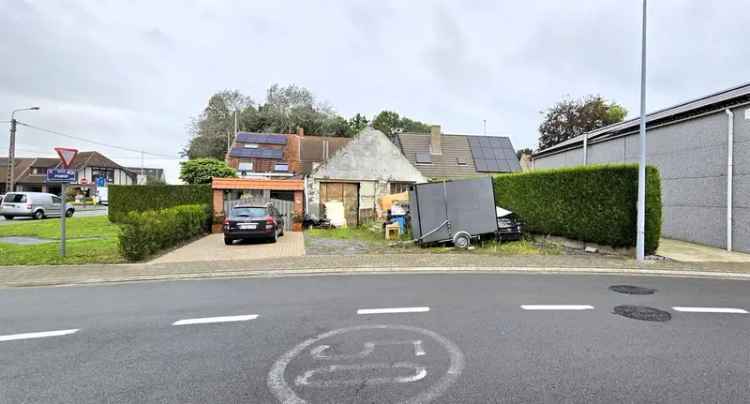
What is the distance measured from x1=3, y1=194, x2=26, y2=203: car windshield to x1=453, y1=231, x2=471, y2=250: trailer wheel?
2845 centimetres

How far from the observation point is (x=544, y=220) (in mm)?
13539

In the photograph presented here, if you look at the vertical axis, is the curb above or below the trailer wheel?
below

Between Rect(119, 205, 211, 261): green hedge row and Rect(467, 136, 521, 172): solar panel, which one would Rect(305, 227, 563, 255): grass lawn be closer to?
Rect(119, 205, 211, 261): green hedge row

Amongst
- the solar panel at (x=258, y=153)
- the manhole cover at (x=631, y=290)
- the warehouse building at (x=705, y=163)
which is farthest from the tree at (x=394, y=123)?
the manhole cover at (x=631, y=290)

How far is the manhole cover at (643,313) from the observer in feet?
17.4

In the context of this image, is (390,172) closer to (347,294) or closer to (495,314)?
(347,294)

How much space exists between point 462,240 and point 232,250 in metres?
7.66

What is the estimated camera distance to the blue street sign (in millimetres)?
10477

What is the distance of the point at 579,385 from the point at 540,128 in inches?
1358

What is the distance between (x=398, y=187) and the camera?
22.1m

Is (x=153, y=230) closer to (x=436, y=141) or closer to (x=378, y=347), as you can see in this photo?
(x=378, y=347)

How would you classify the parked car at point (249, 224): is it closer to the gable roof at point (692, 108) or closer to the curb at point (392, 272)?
the curb at point (392, 272)

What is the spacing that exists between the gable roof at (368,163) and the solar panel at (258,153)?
64.5 feet

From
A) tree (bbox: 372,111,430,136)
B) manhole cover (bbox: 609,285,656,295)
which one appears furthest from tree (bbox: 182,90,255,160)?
manhole cover (bbox: 609,285,656,295)
